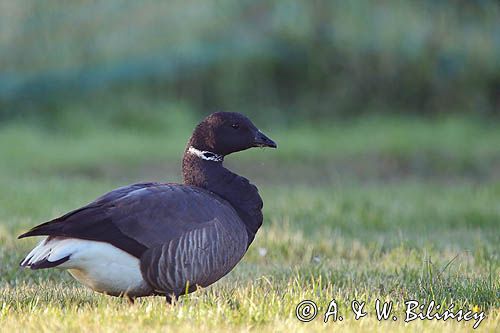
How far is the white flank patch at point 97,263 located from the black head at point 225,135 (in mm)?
1314

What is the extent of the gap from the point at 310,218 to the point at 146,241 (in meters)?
4.85

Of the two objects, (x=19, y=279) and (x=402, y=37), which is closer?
(x=19, y=279)

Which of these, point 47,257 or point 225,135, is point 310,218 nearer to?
point 225,135

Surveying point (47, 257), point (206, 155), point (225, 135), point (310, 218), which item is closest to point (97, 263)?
point (47, 257)

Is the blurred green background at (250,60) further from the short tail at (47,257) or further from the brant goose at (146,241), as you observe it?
the short tail at (47,257)

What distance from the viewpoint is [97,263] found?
579 cm

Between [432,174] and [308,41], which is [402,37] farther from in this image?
[432,174]

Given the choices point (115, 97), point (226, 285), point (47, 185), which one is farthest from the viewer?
point (115, 97)

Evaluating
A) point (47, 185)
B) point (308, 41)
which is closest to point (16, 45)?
point (308, 41)

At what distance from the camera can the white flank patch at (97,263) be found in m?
5.71

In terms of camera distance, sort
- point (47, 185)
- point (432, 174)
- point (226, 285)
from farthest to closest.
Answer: point (432, 174) → point (47, 185) → point (226, 285)

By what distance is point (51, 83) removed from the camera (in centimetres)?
1922

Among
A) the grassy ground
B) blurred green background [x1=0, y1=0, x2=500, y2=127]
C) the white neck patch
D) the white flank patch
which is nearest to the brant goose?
the white flank patch

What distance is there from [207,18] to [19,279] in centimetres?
1310
